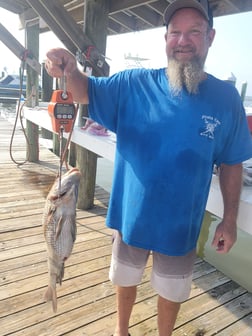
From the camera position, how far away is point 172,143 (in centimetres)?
153

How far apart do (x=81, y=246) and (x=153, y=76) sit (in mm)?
2140

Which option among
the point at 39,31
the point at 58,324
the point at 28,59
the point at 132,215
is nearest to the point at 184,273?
the point at 132,215

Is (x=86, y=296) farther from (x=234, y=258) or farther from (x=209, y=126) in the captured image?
(x=234, y=258)

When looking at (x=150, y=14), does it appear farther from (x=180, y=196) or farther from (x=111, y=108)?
(x=180, y=196)

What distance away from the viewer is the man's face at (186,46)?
1.58m

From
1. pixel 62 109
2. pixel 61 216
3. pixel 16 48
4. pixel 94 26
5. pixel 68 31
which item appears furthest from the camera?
pixel 16 48

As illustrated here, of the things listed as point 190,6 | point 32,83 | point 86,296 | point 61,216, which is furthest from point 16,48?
point 61,216

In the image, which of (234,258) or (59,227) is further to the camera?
(234,258)

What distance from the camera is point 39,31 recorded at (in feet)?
18.9

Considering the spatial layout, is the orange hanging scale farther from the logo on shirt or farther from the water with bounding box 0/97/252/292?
the water with bounding box 0/97/252/292

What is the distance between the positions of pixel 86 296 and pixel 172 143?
1.61 meters

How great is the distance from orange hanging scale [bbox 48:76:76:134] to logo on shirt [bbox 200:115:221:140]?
68 cm

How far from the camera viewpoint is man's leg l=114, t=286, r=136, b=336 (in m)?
1.90

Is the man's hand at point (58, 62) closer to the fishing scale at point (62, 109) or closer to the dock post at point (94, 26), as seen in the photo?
the fishing scale at point (62, 109)
